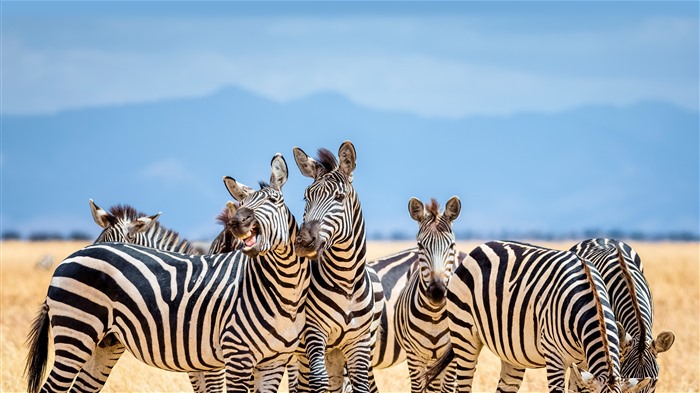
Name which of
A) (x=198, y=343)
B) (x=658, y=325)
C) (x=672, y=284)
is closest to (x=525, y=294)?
(x=198, y=343)

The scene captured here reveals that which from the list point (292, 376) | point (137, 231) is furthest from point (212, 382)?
point (137, 231)

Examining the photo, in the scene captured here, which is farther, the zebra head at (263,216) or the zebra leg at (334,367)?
the zebra leg at (334,367)

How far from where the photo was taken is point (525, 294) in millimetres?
10375

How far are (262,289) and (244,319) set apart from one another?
330mm

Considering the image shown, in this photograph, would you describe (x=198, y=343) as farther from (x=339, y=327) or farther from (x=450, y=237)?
(x=450, y=237)

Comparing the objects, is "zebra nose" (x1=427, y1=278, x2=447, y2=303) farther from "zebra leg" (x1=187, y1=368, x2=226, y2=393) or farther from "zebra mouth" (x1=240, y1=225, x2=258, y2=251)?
"zebra mouth" (x1=240, y1=225, x2=258, y2=251)

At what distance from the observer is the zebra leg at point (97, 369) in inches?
437

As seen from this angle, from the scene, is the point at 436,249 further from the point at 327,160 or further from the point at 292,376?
the point at 292,376

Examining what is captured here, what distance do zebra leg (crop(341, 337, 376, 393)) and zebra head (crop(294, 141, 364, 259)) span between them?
1.06 metres

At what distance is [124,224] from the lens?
13234 mm

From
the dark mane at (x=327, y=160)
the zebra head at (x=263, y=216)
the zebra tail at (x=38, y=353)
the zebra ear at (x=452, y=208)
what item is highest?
the dark mane at (x=327, y=160)

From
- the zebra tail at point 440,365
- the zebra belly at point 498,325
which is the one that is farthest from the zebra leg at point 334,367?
the zebra belly at point 498,325

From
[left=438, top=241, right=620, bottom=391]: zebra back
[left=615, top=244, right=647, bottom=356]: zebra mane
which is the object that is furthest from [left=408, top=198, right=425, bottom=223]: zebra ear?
[left=615, top=244, right=647, bottom=356]: zebra mane

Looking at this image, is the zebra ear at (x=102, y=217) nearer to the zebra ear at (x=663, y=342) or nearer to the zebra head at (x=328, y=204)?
the zebra head at (x=328, y=204)
